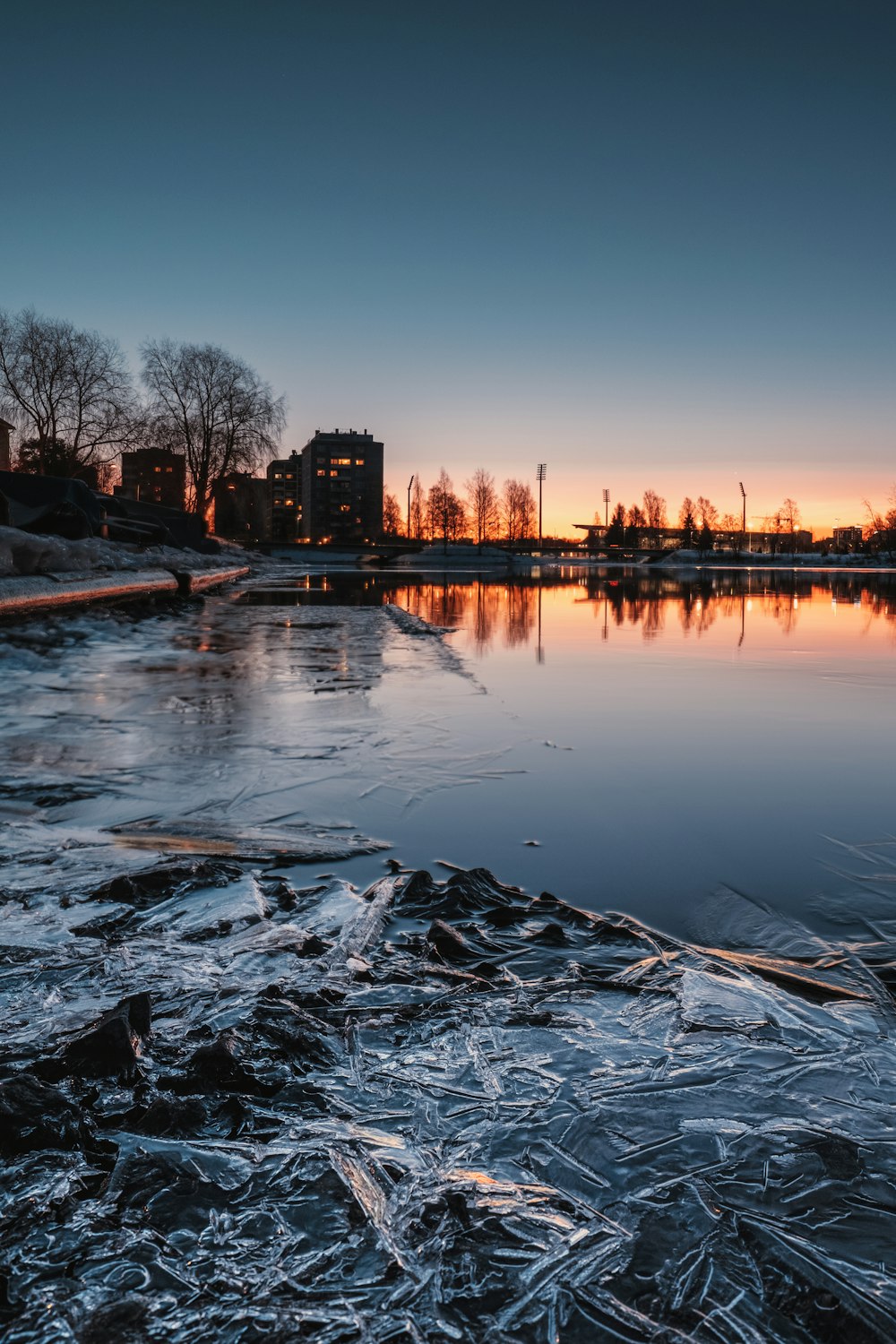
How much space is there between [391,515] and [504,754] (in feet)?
466

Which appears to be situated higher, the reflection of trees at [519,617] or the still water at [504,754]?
the reflection of trees at [519,617]

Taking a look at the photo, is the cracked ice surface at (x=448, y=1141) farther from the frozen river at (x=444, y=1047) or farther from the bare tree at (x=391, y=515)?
the bare tree at (x=391, y=515)

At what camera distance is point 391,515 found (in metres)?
143

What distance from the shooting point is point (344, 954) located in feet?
6.80

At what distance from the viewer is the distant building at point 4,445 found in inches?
1993

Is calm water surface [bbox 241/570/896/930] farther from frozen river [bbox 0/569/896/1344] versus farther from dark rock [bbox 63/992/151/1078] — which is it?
dark rock [bbox 63/992/151/1078]

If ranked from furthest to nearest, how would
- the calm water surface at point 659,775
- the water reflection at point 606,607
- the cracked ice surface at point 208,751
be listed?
1. the water reflection at point 606,607
2. the cracked ice surface at point 208,751
3. the calm water surface at point 659,775

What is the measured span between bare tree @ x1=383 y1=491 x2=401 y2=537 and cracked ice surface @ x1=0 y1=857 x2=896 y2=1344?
139m

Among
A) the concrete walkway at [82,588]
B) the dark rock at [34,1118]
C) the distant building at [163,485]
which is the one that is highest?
the distant building at [163,485]

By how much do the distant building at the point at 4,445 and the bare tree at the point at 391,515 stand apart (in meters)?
89.2

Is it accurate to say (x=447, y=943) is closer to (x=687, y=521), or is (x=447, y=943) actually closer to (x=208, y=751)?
(x=208, y=751)

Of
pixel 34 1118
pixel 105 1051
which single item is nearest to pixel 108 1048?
pixel 105 1051

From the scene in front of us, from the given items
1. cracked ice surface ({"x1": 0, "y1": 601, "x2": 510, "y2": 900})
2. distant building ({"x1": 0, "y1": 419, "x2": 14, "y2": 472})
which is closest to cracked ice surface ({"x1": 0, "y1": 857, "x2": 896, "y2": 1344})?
cracked ice surface ({"x1": 0, "y1": 601, "x2": 510, "y2": 900})

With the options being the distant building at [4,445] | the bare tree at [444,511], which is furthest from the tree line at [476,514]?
the distant building at [4,445]
